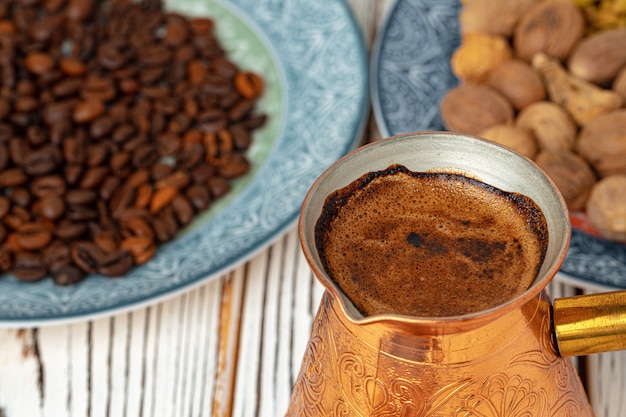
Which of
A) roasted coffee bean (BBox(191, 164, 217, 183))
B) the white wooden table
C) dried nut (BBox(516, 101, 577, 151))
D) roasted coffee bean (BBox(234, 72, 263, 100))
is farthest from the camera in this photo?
roasted coffee bean (BBox(234, 72, 263, 100))

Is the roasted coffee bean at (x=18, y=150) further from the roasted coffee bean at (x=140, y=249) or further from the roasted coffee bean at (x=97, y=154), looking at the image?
the roasted coffee bean at (x=140, y=249)

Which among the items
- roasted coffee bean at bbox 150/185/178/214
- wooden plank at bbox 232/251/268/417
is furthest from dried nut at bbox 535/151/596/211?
roasted coffee bean at bbox 150/185/178/214

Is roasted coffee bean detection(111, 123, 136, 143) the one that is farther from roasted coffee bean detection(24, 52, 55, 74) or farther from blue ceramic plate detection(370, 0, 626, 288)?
blue ceramic plate detection(370, 0, 626, 288)

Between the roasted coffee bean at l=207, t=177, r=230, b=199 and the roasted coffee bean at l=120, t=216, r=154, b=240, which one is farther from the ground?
the roasted coffee bean at l=207, t=177, r=230, b=199

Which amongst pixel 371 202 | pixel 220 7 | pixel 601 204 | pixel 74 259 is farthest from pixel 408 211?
pixel 220 7

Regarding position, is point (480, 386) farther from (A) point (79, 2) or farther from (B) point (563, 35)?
(A) point (79, 2)

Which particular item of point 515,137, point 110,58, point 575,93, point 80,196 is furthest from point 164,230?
point 575,93

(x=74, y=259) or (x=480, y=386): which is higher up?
(x=480, y=386)
